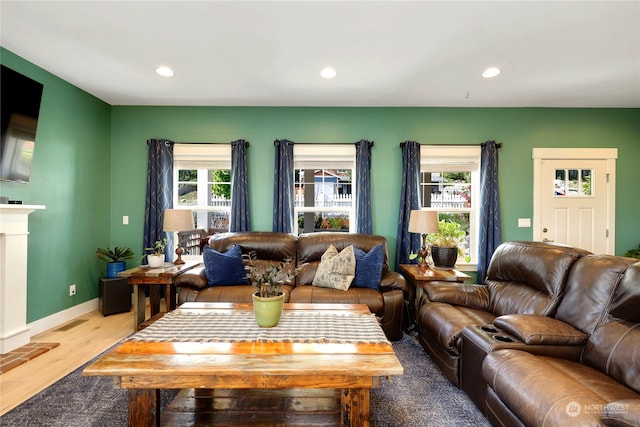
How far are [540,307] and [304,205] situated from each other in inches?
113

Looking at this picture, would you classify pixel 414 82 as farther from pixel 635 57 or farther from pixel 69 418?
pixel 69 418

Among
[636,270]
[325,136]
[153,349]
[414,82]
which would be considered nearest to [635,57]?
[414,82]

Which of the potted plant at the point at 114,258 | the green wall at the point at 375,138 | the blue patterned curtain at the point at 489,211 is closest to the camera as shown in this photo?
the potted plant at the point at 114,258

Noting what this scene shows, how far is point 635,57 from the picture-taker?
2738mm

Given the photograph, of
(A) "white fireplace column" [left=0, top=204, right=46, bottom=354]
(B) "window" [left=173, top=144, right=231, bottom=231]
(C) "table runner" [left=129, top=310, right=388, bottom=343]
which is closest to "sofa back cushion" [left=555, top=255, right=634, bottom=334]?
(C) "table runner" [left=129, top=310, right=388, bottom=343]

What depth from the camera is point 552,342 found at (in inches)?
64.9

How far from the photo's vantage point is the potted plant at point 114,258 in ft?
12.0

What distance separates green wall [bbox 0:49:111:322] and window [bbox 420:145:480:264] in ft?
14.1

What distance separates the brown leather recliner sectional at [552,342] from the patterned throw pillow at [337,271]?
2.75ft

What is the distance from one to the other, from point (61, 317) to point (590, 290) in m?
4.80

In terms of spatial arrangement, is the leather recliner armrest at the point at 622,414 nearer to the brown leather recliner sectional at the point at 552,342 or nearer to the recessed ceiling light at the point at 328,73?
the brown leather recliner sectional at the point at 552,342

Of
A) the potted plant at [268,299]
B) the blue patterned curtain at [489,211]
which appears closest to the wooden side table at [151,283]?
the potted plant at [268,299]

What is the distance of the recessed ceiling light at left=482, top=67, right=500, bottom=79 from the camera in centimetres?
297

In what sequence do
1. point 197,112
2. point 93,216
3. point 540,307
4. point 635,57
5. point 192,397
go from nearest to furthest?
point 192,397, point 540,307, point 635,57, point 93,216, point 197,112
